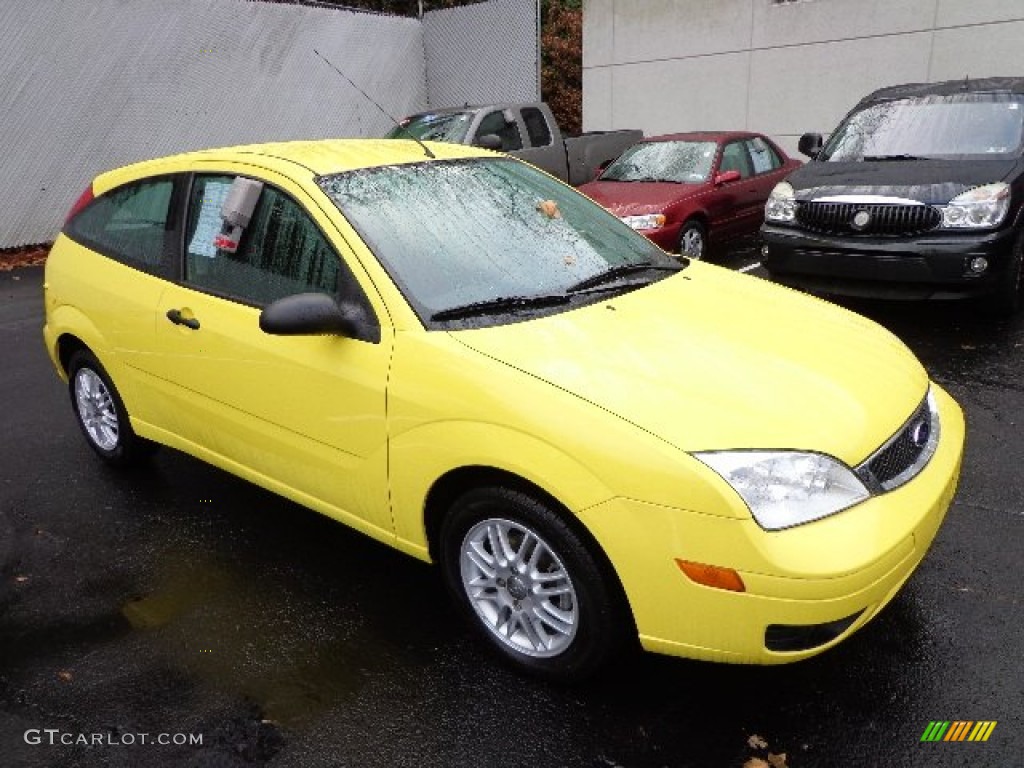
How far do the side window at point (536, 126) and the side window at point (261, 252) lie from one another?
7.88 m

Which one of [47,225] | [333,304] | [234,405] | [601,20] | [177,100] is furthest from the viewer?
[601,20]

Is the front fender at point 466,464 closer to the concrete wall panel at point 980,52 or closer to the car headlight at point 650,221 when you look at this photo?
the car headlight at point 650,221

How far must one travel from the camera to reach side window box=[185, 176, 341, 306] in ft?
10.0

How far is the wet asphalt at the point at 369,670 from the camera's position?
249 cm

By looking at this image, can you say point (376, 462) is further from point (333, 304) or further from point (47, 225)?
point (47, 225)

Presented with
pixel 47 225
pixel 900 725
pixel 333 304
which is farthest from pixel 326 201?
pixel 47 225

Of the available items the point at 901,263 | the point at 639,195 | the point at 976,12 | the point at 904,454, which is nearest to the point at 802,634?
the point at 904,454

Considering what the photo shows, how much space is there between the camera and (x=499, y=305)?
9.45 feet

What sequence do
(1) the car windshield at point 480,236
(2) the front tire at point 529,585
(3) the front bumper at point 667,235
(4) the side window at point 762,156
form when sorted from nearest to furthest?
(2) the front tire at point 529,585 → (1) the car windshield at point 480,236 → (3) the front bumper at point 667,235 → (4) the side window at point 762,156

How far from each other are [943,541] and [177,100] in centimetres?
1306

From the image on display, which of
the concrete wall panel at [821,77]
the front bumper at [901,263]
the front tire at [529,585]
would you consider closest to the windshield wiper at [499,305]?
the front tire at [529,585]

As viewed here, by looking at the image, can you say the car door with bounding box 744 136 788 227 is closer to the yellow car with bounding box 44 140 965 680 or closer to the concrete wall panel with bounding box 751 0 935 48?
the concrete wall panel with bounding box 751 0 935 48

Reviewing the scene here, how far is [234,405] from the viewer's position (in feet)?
11.0

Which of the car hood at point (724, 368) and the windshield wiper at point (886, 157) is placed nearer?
the car hood at point (724, 368)
